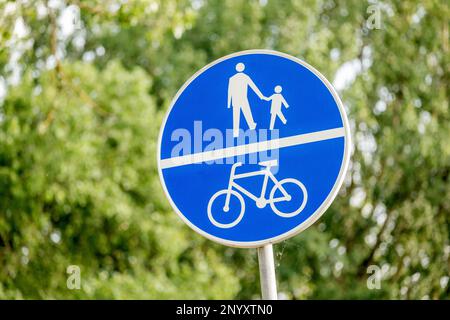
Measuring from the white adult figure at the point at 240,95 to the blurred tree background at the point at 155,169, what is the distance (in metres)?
9.95

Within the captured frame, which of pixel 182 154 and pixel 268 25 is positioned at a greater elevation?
pixel 268 25

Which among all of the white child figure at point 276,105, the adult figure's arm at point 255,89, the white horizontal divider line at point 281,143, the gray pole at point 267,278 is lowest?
the gray pole at point 267,278

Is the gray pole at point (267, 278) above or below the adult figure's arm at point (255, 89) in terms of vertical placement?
below

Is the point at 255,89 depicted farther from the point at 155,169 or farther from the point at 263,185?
the point at 155,169

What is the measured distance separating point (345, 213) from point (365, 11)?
13.8 ft

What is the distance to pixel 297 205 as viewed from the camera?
2.89 meters

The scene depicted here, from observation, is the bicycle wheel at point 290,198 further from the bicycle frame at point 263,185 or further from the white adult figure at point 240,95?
the white adult figure at point 240,95

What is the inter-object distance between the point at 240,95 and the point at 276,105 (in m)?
0.14

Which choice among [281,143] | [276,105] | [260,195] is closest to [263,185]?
[260,195]

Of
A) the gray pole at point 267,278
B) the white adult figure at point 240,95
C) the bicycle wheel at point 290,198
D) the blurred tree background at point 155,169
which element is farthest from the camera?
the blurred tree background at point 155,169

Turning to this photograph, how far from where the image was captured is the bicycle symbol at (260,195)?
9.52ft

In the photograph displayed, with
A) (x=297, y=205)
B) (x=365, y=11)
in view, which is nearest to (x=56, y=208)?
(x=365, y=11)

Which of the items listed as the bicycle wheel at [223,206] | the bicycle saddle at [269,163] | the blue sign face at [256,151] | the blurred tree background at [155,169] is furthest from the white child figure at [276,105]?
the blurred tree background at [155,169]
